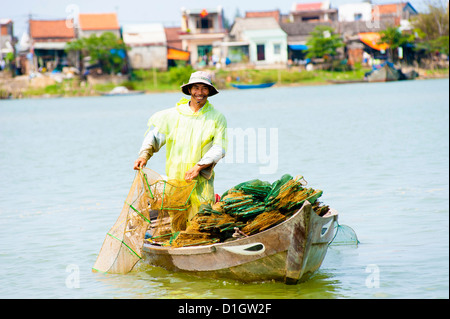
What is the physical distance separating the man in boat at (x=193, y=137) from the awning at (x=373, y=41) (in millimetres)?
49362

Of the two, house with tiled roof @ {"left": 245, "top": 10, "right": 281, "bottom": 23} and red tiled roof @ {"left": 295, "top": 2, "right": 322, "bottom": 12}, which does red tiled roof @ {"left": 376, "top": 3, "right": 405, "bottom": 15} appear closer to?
red tiled roof @ {"left": 295, "top": 2, "right": 322, "bottom": 12}

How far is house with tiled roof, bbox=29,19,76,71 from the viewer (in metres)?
53.2

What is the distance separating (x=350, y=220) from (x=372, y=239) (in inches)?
44.0

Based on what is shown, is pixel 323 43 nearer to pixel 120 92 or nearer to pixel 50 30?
pixel 120 92

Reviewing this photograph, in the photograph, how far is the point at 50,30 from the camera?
5462 centimetres

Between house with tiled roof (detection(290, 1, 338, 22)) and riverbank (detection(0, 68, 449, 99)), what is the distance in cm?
1182

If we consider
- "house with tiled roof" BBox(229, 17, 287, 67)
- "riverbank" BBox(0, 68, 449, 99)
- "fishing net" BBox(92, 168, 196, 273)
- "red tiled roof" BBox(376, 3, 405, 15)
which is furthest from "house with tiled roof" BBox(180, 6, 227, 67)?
"fishing net" BBox(92, 168, 196, 273)

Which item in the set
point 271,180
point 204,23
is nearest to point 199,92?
point 271,180

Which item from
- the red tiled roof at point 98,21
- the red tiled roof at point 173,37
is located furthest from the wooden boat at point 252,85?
the red tiled roof at point 98,21

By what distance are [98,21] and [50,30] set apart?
3895 millimetres

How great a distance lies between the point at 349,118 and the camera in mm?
27062

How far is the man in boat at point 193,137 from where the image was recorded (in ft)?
20.1

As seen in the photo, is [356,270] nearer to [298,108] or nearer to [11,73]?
[298,108]

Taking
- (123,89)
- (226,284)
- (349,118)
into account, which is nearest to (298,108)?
(349,118)
